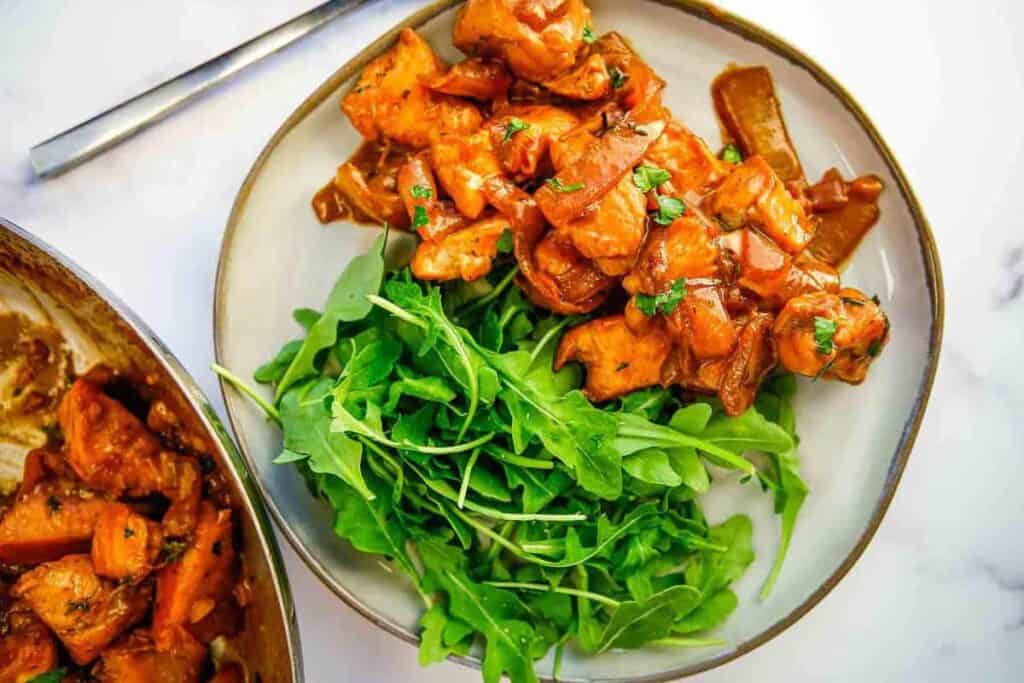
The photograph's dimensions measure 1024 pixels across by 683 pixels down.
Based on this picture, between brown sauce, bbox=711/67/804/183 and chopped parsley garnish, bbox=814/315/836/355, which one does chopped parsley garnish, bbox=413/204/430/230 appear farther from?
chopped parsley garnish, bbox=814/315/836/355

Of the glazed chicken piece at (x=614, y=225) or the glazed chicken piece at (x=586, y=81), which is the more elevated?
the glazed chicken piece at (x=586, y=81)

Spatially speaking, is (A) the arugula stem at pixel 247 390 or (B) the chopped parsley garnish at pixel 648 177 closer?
(B) the chopped parsley garnish at pixel 648 177

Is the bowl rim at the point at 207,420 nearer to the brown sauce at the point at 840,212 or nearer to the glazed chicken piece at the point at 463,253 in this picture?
the glazed chicken piece at the point at 463,253

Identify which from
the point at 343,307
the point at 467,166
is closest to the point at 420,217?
the point at 467,166

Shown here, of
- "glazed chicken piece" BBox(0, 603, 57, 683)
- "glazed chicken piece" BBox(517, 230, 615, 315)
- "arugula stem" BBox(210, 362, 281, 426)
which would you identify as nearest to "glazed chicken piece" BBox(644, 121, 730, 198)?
"glazed chicken piece" BBox(517, 230, 615, 315)

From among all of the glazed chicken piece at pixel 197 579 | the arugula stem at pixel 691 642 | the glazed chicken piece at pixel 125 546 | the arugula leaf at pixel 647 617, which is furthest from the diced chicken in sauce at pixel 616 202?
the arugula stem at pixel 691 642

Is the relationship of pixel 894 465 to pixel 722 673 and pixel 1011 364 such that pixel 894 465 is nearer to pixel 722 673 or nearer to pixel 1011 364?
pixel 1011 364

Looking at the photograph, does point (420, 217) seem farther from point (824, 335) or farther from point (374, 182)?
point (824, 335)
